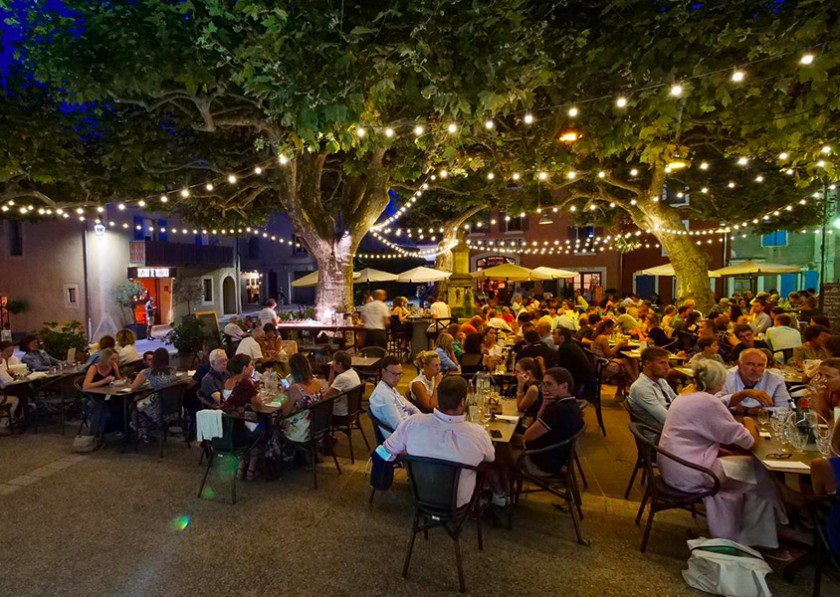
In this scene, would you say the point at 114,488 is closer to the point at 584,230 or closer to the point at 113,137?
the point at 113,137

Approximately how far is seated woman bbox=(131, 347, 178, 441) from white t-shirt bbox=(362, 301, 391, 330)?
5.43 meters

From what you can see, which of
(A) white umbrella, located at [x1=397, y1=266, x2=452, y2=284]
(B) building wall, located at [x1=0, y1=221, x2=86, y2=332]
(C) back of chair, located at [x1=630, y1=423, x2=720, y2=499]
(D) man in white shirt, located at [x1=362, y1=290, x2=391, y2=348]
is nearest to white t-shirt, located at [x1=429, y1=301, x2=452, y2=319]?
(D) man in white shirt, located at [x1=362, y1=290, x2=391, y2=348]

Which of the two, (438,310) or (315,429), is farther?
(438,310)

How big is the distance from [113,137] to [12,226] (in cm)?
1197

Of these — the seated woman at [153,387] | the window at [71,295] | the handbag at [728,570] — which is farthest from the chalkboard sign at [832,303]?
the window at [71,295]

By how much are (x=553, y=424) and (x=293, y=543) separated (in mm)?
2213

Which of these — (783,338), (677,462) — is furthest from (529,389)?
(783,338)

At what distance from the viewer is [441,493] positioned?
3.37 metres

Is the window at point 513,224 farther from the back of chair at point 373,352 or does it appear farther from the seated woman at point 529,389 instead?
the seated woman at point 529,389

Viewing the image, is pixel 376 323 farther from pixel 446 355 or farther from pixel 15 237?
pixel 15 237

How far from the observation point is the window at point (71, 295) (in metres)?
17.9

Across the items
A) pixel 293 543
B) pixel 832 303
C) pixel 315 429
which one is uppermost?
pixel 832 303

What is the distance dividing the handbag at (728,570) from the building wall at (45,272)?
19981mm

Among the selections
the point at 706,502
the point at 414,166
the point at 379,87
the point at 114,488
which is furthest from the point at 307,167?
the point at 706,502
